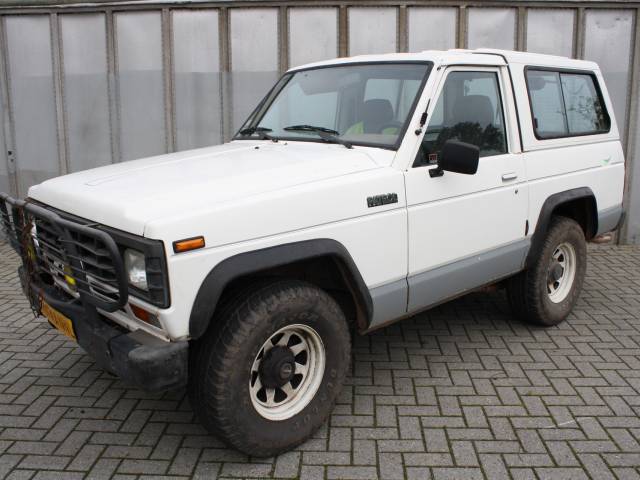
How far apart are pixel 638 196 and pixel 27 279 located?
7.35m

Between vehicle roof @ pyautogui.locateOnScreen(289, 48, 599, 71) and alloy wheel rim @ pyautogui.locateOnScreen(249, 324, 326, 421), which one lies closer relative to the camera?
alloy wheel rim @ pyautogui.locateOnScreen(249, 324, 326, 421)

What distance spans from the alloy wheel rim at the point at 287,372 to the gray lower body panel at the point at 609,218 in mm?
3124

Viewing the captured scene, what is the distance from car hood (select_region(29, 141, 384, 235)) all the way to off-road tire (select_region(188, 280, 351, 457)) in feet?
1.70

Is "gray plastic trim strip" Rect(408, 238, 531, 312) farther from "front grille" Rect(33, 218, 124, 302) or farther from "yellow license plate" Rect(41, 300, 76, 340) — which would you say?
"yellow license plate" Rect(41, 300, 76, 340)

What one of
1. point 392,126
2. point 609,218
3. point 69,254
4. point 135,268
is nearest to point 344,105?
point 392,126

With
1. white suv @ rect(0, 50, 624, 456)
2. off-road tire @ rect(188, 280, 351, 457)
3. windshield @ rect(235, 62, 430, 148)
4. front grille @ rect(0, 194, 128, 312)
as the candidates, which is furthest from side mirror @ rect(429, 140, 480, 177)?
front grille @ rect(0, 194, 128, 312)

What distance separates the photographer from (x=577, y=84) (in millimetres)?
5137

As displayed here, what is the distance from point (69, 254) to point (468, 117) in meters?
2.58

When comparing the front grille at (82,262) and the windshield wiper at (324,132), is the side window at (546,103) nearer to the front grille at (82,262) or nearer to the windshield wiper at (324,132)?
the windshield wiper at (324,132)

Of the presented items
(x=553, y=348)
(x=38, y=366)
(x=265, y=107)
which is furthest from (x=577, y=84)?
(x=38, y=366)

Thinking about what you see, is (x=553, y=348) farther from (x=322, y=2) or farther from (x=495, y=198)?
(x=322, y=2)

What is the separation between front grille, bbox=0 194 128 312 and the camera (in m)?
2.73

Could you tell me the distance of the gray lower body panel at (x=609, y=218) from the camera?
5219 millimetres

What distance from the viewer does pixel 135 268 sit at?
9.25ft
